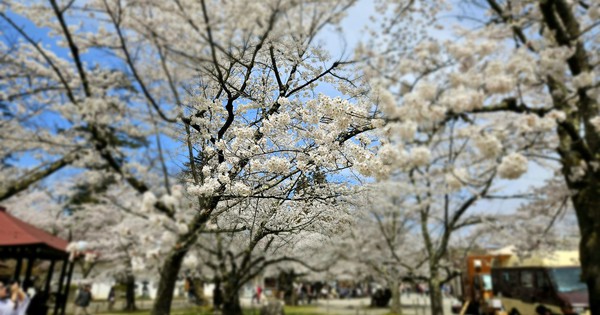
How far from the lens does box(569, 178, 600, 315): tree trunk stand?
6.62m

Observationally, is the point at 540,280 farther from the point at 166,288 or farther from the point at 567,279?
the point at 166,288

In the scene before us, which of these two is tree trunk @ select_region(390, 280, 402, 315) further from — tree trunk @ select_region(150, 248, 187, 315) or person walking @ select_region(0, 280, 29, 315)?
person walking @ select_region(0, 280, 29, 315)

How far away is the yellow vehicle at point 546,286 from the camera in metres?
10.7

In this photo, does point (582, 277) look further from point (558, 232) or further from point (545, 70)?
point (558, 232)

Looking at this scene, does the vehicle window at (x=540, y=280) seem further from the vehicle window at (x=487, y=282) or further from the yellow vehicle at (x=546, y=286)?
the vehicle window at (x=487, y=282)

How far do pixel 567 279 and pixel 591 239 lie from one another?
18.2ft

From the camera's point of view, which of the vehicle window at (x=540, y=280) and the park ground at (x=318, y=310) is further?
the park ground at (x=318, y=310)

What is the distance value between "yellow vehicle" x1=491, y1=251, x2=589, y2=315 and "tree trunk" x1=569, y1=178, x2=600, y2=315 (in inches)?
161

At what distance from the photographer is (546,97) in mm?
11211

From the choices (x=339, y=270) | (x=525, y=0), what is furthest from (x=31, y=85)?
(x=339, y=270)

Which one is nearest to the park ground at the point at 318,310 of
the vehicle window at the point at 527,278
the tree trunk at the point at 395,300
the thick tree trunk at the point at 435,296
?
the tree trunk at the point at 395,300

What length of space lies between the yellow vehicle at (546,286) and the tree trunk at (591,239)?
4.10 meters

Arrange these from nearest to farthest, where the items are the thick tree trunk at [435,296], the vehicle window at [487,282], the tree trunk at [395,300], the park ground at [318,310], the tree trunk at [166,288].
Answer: the tree trunk at [166,288] < the thick tree trunk at [435,296] < the vehicle window at [487,282] < the park ground at [318,310] < the tree trunk at [395,300]

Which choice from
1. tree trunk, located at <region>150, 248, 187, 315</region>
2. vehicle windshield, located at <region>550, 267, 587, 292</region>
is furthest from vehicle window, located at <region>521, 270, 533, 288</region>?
tree trunk, located at <region>150, 248, 187, 315</region>
